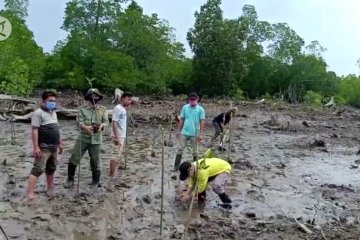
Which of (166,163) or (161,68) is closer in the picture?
(166,163)

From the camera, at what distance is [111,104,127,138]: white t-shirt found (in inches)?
346

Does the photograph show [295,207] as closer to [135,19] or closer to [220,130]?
[220,130]

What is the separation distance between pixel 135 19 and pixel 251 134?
86.0 ft

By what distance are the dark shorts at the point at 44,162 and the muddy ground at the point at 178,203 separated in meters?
0.45

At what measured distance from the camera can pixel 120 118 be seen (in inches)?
349

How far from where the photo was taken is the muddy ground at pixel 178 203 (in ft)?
20.6

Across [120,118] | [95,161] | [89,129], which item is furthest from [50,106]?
[120,118]

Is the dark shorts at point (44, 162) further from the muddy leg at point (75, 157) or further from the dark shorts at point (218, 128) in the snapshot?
the dark shorts at point (218, 128)

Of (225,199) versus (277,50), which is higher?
(277,50)

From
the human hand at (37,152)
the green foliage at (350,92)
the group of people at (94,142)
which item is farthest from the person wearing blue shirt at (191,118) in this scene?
the green foliage at (350,92)

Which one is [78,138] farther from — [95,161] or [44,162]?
[44,162]

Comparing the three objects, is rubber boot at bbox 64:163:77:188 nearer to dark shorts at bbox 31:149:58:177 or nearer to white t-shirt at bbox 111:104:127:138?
dark shorts at bbox 31:149:58:177

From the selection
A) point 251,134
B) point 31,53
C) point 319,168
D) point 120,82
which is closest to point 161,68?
point 120,82

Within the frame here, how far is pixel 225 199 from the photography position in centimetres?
766
